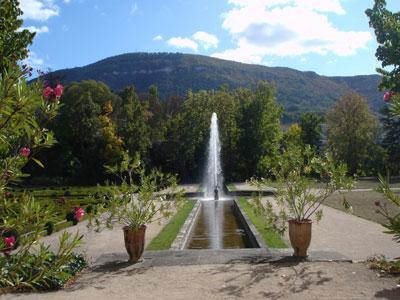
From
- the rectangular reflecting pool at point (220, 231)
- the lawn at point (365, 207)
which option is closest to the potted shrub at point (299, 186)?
the rectangular reflecting pool at point (220, 231)

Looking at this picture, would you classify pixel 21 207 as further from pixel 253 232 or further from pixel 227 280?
pixel 253 232

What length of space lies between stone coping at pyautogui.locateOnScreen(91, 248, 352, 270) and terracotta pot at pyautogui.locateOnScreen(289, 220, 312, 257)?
0.18 m

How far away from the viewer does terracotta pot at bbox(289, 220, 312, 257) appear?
339 inches

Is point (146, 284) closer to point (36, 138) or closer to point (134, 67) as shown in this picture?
point (36, 138)

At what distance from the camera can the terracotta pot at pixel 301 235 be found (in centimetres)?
862

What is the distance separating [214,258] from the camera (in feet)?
28.9

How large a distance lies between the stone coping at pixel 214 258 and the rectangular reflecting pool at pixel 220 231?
2.12 metres

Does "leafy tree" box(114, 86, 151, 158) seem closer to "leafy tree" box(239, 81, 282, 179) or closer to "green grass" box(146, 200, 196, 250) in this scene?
"leafy tree" box(239, 81, 282, 179)

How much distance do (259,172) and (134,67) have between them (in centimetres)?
9464

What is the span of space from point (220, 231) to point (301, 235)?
6133mm

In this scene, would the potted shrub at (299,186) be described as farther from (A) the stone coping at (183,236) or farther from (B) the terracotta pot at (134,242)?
(B) the terracotta pot at (134,242)

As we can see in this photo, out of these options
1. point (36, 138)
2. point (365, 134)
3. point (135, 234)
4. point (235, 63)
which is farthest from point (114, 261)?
point (235, 63)

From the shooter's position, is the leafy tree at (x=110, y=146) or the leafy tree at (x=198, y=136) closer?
the leafy tree at (x=110, y=146)

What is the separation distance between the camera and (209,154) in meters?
46.7
